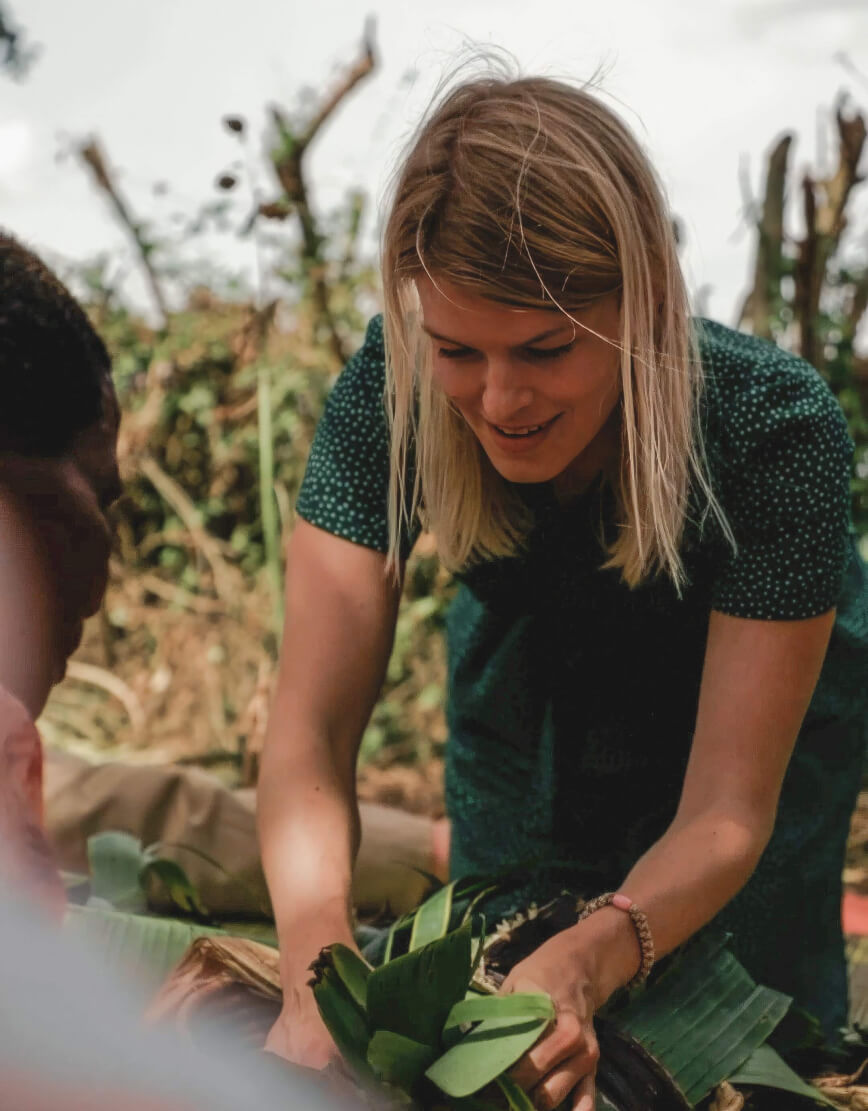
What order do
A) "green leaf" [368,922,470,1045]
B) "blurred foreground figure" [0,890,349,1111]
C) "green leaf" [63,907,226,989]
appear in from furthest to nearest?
"green leaf" [368,922,470,1045], "green leaf" [63,907,226,989], "blurred foreground figure" [0,890,349,1111]

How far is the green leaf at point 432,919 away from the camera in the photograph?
3.82ft

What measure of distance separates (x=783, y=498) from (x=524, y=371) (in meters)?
0.34

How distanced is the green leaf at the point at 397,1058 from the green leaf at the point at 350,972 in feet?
0.23

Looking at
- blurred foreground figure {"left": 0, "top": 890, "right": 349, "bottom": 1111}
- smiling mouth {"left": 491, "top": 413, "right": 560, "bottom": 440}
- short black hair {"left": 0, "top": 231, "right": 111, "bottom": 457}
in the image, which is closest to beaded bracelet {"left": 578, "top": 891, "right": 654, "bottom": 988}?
A: smiling mouth {"left": 491, "top": 413, "right": 560, "bottom": 440}

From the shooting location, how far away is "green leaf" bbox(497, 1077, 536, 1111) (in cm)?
96

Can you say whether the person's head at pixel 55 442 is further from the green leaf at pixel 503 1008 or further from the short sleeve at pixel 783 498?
the short sleeve at pixel 783 498

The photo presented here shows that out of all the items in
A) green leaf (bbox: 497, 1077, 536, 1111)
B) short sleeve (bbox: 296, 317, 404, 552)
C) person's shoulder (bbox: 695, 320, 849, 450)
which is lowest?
green leaf (bbox: 497, 1077, 536, 1111)

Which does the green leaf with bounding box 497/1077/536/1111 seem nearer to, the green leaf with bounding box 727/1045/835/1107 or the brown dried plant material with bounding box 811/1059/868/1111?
the green leaf with bounding box 727/1045/835/1107

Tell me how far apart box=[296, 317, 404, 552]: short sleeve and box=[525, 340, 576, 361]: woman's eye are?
34cm

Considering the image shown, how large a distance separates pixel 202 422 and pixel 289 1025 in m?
3.39

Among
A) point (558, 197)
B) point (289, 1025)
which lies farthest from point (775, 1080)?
point (558, 197)

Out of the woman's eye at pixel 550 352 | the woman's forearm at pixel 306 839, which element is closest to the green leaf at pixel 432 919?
the woman's forearm at pixel 306 839

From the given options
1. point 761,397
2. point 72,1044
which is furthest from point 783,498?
point 72,1044

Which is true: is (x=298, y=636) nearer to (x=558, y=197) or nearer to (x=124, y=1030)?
(x=558, y=197)
